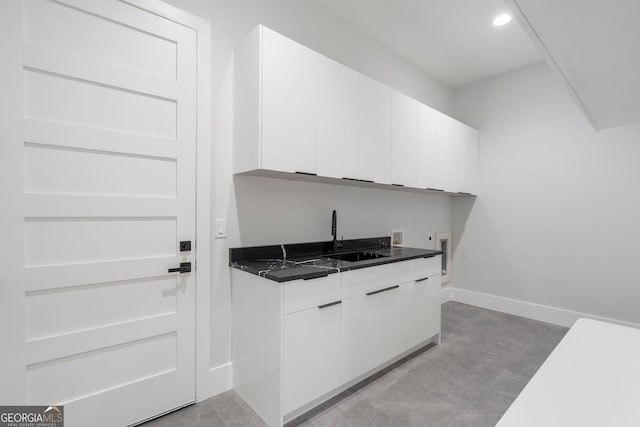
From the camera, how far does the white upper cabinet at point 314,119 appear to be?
1.76 m

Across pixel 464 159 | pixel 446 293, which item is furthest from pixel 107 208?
pixel 446 293

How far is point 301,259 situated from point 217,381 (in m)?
1.01

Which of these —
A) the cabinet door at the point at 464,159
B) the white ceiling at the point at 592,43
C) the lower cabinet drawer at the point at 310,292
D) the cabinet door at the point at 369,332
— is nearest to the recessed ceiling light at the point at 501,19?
the cabinet door at the point at 464,159

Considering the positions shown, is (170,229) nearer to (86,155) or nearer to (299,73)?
(86,155)

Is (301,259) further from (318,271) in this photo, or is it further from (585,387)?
(585,387)

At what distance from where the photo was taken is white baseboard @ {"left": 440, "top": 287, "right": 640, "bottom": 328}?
10.2ft

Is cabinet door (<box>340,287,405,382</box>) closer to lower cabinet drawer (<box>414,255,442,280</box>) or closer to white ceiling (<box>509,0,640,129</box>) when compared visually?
lower cabinet drawer (<box>414,255,442,280</box>)

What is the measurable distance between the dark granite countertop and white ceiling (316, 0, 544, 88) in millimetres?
2120

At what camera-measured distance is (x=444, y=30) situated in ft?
9.21

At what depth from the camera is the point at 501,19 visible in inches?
103

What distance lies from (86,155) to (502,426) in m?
1.99

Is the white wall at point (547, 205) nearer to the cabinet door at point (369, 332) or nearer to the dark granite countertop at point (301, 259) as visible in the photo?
the dark granite countertop at point (301, 259)

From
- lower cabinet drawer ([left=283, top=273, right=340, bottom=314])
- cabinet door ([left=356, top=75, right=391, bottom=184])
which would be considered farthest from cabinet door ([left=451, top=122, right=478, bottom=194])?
lower cabinet drawer ([left=283, top=273, right=340, bottom=314])

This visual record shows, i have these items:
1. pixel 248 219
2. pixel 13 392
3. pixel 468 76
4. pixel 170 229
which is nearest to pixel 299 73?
pixel 248 219
